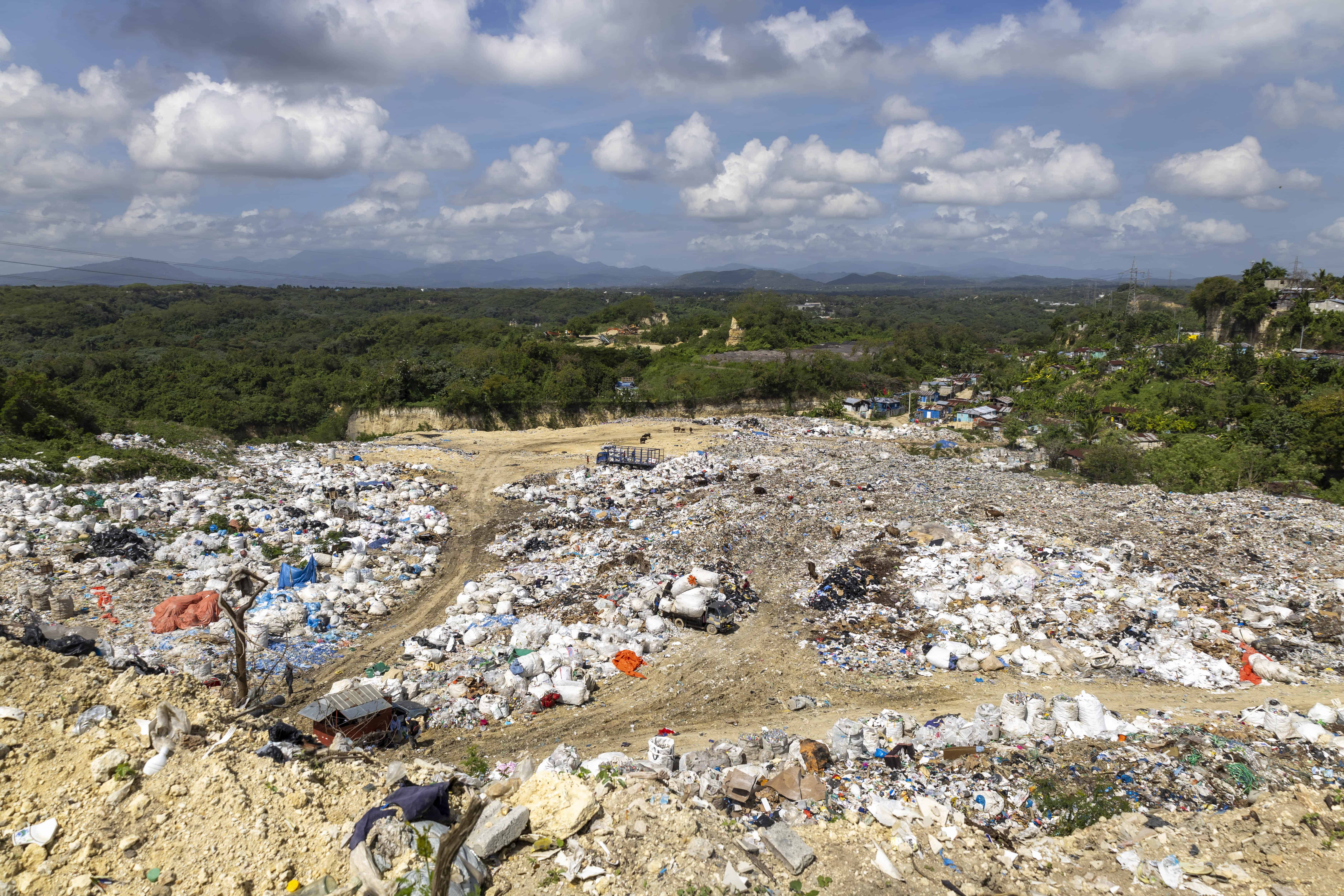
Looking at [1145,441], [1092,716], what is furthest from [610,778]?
[1145,441]

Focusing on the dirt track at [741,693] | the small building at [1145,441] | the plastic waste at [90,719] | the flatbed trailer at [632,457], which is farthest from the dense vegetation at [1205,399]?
the plastic waste at [90,719]

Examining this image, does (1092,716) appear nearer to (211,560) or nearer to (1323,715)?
(1323,715)

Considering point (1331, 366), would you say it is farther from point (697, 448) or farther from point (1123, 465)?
point (697, 448)

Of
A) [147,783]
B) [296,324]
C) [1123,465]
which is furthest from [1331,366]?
[296,324]

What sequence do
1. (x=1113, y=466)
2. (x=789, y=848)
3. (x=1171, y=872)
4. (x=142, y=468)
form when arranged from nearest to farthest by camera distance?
(x=1171, y=872) → (x=789, y=848) → (x=142, y=468) → (x=1113, y=466)

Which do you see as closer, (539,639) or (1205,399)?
(539,639)

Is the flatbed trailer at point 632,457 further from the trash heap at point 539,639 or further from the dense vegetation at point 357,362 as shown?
the dense vegetation at point 357,362
